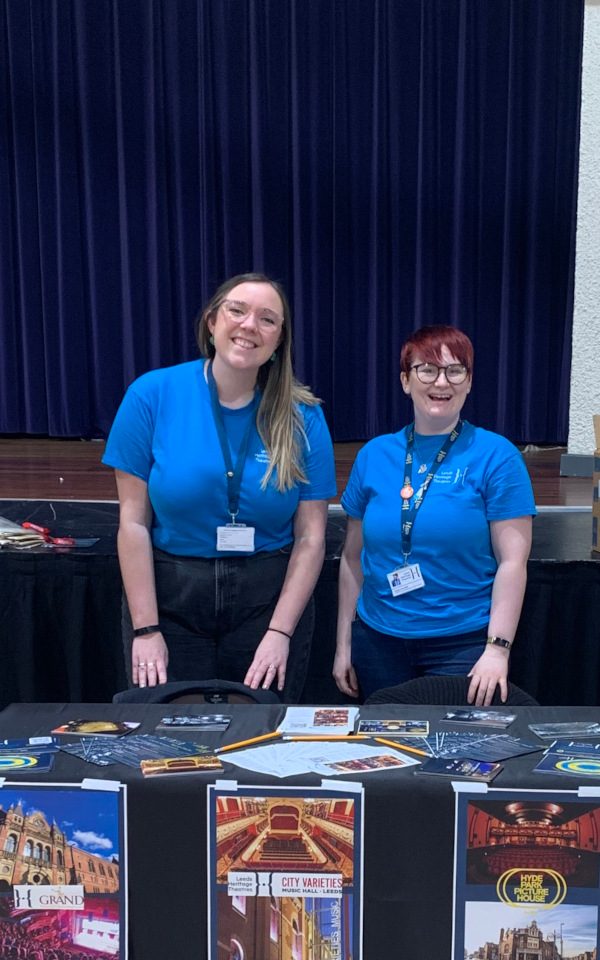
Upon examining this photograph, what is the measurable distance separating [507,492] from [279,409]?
0.46m

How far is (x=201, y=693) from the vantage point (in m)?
1.59

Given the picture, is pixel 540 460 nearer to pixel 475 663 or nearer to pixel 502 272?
pixel 502 272

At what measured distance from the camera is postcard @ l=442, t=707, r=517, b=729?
50.5 inches

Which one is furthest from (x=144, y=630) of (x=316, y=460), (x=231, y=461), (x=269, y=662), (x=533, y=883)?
(x=533, y=883)

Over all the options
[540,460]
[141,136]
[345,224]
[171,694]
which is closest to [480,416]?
[540,460]

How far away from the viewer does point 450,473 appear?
70.9 inches

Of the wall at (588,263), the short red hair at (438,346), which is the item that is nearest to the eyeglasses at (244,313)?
the short red hair at (438,346)

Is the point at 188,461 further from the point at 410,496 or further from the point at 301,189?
the point at 301,189

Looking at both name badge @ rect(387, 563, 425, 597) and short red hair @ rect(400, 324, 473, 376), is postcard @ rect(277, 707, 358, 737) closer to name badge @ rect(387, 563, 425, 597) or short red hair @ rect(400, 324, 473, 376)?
name badge @ rect(387, 563, 425, 597)

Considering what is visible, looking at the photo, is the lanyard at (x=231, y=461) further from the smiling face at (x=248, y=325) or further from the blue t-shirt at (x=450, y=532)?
the blue t-shirt at (x=450, y=532)

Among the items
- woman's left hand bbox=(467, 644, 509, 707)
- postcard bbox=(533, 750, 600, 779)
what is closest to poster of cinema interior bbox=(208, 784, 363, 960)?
postcard bbox=(533, 750, 600, 779)

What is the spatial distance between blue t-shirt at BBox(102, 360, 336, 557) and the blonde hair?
0.02m

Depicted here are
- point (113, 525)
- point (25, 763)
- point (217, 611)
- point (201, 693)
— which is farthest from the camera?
point (113, 525)

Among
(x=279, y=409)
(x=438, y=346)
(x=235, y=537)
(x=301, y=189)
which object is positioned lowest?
(x=235, y=537)
